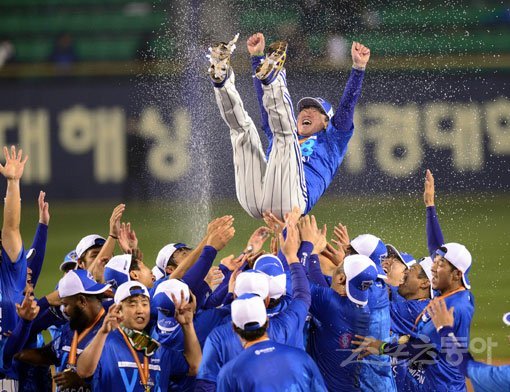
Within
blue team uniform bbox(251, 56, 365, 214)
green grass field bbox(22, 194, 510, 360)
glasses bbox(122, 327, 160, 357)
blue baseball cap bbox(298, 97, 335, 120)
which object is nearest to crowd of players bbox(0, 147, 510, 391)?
glasses bbox(122, 327, 160, 357)

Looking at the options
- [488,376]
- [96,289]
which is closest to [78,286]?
[96,289]

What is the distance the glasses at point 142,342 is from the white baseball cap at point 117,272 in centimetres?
79

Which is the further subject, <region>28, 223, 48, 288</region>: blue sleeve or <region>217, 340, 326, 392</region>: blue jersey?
<region>28, 223, 48, 288</region>: blue sleeve

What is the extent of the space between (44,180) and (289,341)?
852cm

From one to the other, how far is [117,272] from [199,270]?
63cm

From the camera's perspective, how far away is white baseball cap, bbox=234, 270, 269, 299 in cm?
518

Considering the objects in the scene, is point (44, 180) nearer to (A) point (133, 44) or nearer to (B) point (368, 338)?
→ (A) point (133, 44)

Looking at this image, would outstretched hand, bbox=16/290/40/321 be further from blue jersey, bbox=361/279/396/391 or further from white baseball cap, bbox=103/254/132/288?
blue jersey, bbox=361/279/396/391

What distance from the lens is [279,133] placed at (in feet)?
22.4

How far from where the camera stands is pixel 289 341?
529cm

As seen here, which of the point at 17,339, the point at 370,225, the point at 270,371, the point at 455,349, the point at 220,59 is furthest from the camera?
the point at 370,225

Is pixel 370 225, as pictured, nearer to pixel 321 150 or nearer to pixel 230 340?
pixel 321 150

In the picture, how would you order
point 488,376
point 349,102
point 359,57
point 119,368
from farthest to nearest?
point 349,102, point 359,57, point 119,368, point 488,376

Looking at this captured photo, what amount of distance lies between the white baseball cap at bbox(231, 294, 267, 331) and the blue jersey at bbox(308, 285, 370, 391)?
112cm
